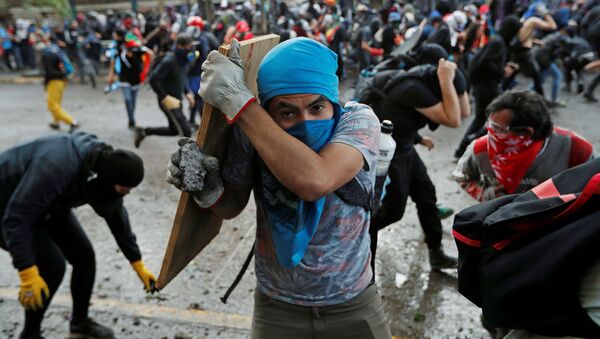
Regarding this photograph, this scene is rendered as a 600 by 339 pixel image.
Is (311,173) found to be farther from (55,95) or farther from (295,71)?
(55,95)

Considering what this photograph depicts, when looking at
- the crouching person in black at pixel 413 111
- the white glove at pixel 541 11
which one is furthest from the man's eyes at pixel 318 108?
the white glove at pixel 541 11

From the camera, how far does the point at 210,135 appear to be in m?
1.52

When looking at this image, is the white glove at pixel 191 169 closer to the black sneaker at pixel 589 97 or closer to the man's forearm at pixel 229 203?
the man's forearm at pixel 229 203

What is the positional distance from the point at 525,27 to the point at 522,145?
5.86 meters

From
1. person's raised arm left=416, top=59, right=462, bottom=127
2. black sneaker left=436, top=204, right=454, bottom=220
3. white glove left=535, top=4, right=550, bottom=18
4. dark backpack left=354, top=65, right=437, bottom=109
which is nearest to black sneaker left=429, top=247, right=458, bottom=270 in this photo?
black sneaker left=436, top=204, right=454, bottom=220

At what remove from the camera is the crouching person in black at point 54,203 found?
2.59 metres

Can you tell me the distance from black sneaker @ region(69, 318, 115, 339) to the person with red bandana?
271 cm

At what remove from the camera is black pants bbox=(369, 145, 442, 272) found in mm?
3266

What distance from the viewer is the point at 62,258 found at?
2.99m

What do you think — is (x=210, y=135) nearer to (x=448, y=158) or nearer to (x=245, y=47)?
(x=245, y=47)

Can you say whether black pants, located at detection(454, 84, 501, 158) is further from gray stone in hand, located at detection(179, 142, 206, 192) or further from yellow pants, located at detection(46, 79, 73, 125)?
yellow pants, located at detection(46, 79, 73, 125)

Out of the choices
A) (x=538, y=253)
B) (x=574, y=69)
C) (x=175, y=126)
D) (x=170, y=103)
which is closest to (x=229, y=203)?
(x=538, y=253)

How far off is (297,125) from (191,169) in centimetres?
37

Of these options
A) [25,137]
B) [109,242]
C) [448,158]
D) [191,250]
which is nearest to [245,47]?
[191,250]
